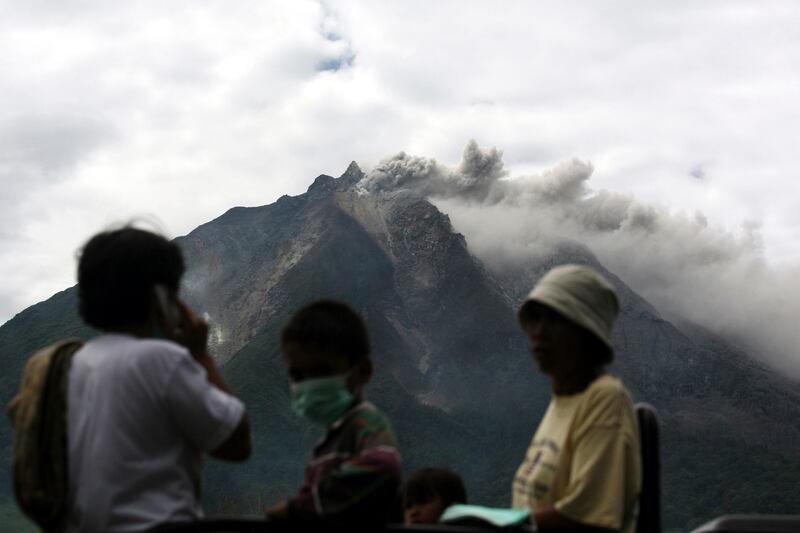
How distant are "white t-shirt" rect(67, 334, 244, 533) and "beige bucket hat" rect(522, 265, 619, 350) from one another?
55.6 inches

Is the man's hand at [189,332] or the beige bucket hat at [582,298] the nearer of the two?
the man's hand at [189,332]

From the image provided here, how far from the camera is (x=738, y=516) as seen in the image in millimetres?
3393

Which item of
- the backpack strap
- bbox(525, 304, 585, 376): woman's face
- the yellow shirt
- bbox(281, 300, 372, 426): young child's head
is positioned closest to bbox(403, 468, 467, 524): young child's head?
the yellow shirt

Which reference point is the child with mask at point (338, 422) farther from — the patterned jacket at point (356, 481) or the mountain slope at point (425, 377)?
the mountain slope at point (425, 377)

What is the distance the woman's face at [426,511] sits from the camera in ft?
17.9

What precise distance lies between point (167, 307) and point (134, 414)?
479 millimetres

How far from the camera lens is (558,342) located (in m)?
4.20

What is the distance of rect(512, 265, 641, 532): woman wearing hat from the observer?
367 centimetres

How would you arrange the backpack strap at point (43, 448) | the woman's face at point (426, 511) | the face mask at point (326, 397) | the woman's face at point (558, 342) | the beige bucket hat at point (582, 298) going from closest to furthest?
the backpack strap at point (43, 448)
the face mask at point (326, 397)
the beige bucket hat at point (582, 298)
the woman's face at point (558, 342)
the woman's face at point (426, 511)

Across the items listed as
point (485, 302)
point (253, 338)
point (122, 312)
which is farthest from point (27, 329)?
point (122, 312)

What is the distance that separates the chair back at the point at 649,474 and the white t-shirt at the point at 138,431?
61.6 inches

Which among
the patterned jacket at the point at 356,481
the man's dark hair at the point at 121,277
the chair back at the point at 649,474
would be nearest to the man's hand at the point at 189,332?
the man's dark hair at the point at 121,277

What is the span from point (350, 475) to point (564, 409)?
1202 mm

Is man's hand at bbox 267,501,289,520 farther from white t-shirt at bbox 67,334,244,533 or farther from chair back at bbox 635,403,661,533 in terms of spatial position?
chair back at bbox 635,403,661,533
